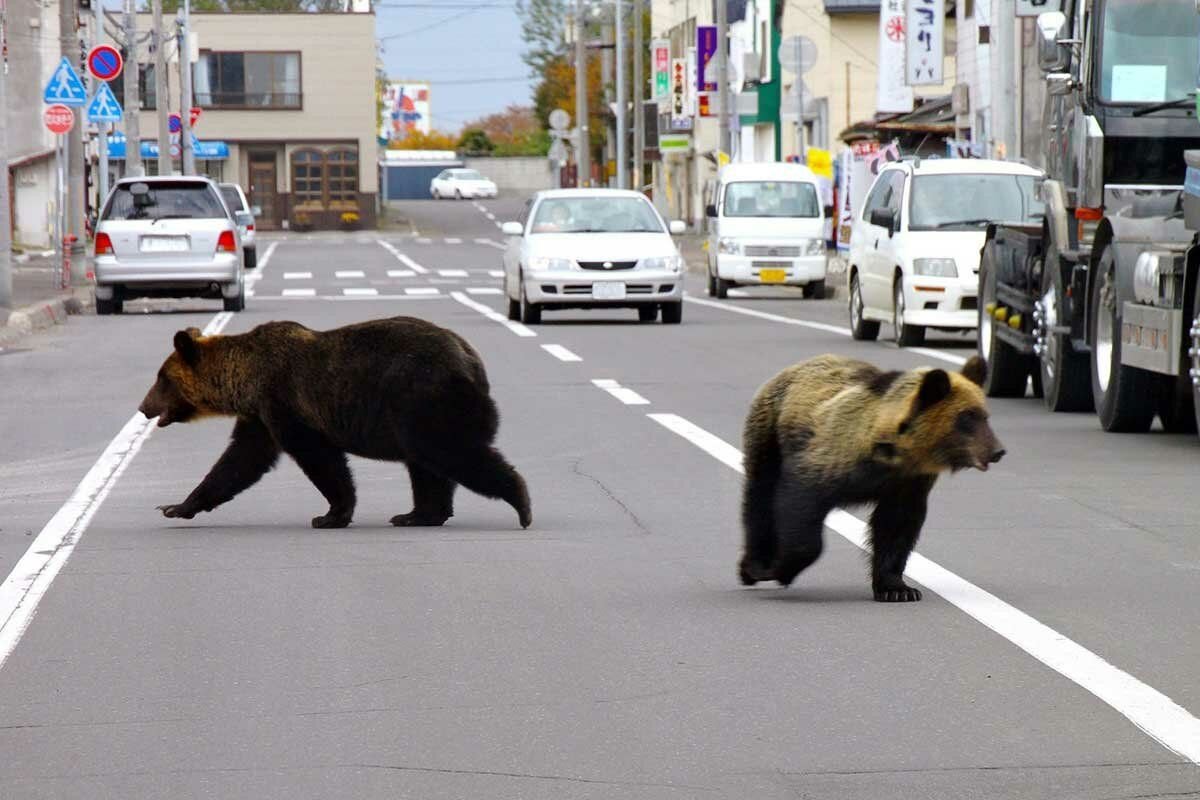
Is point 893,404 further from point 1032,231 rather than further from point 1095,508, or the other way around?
point 1032,231

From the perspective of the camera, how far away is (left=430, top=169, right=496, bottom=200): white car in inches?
4806

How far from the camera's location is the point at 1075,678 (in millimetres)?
6758

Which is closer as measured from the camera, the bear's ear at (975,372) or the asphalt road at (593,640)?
the asphalt road at (593,640)

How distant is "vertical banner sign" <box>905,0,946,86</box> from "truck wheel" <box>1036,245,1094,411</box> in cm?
3038

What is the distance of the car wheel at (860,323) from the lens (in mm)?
24266

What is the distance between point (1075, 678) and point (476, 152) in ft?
506

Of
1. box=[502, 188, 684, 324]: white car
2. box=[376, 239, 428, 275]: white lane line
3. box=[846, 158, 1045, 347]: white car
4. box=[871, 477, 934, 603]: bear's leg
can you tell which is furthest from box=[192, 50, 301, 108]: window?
box=[871, 477, 934, 603]: bear's leg

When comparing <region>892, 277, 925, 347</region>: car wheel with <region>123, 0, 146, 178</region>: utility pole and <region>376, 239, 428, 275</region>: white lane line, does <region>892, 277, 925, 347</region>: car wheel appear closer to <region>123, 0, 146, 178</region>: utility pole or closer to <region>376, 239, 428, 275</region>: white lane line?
<region>123, 0, 146, 178</region>: utility pole

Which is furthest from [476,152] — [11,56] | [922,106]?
[922,106]

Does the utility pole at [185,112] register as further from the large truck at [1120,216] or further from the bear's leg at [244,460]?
the bear's leg at [244,460]

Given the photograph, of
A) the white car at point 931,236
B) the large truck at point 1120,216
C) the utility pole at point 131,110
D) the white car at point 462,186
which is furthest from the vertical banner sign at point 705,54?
the large truck at point 1120,216

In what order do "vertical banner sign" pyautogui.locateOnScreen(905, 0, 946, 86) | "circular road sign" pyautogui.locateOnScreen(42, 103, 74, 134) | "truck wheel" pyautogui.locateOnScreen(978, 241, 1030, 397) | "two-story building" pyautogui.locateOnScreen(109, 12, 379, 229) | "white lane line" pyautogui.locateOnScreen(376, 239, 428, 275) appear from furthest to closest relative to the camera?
"two-story building" pyautogui.locateOnScreen(109, 12, 379, 229) → "white lane line" pyautogui.locateOnScreen(376, 239, 428, 275) → "vertical banner sign" pyautogui.locateOnScreen(905, 0, 946, 86) → "circular road sign" pyautogui.locateOnScreen(42, 103, 74, 134) → "truck wheel" pyautogui.locateOnScreen(978, 241, 1030, 397)

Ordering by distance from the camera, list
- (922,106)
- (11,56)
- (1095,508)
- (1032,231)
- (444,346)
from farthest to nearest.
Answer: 1. (11,56)
2. (922,106)
3. (1032,231)
4. (1095,508)
5. (444,346)

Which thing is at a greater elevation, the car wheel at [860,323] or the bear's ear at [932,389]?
the bear's ear at [932,389]
